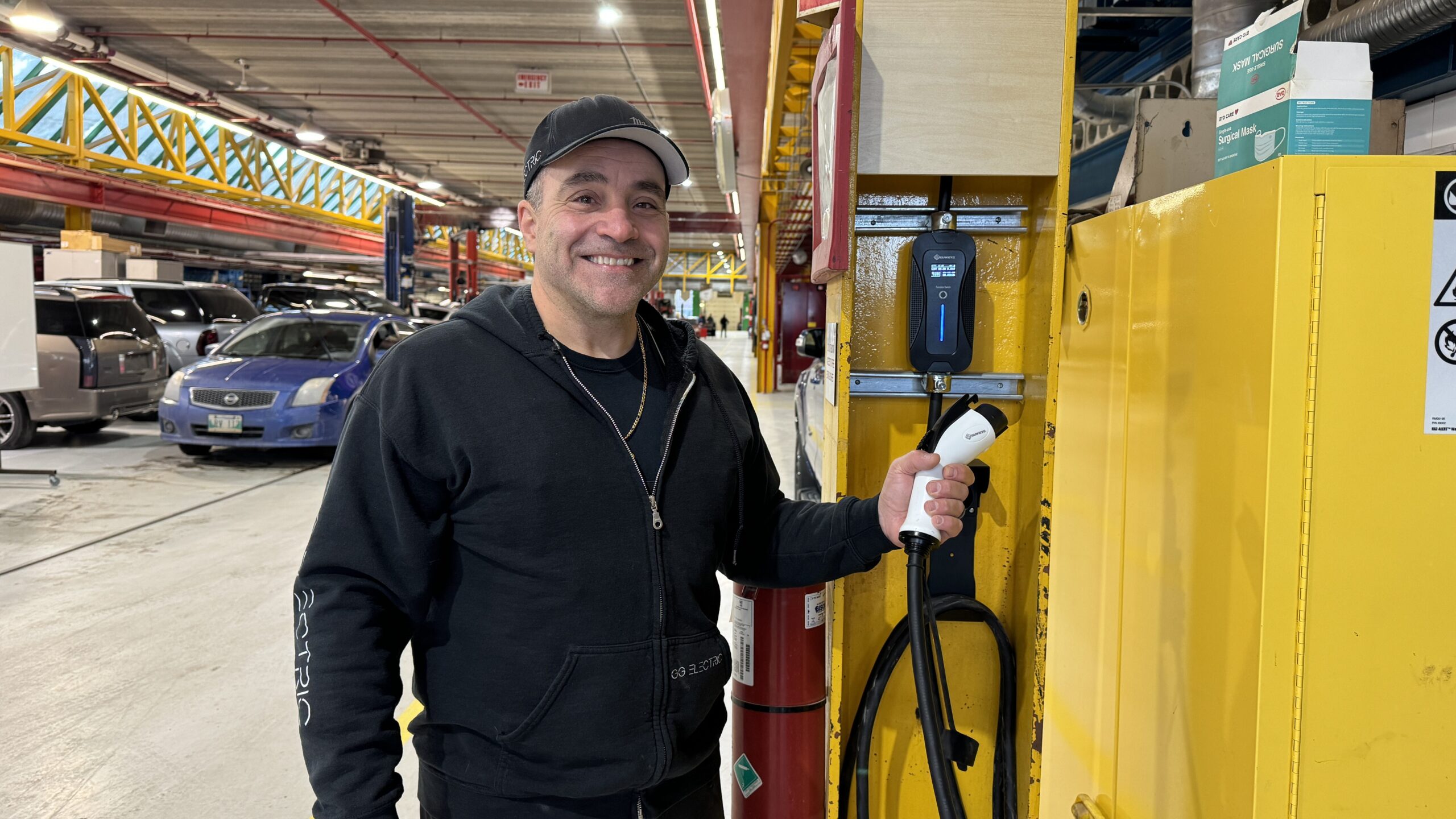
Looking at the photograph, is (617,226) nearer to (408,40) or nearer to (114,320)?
(114,320)

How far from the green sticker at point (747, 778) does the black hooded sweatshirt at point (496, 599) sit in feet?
2.83

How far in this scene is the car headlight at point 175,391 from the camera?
25.2ft

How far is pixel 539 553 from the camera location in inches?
54.6

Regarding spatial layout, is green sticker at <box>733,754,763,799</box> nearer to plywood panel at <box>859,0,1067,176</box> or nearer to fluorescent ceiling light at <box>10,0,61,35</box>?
plywood panel at <box>859,0,1067,176</box>

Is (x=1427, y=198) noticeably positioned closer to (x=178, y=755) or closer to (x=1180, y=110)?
(x=1180, y=110)

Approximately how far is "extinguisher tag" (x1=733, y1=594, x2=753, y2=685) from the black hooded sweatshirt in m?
0.78

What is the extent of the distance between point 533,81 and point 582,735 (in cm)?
1130

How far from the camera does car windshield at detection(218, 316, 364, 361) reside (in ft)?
27.3

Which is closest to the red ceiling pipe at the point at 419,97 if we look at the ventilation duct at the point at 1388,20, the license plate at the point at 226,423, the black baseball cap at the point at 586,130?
the license plate at the point at 226,423

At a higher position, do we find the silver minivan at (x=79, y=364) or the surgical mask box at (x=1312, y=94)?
the surgical mask box at (x=1312, y=94)

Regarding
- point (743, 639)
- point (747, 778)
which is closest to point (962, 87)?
point (743, 639)

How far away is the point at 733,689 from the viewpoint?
2.33 metres

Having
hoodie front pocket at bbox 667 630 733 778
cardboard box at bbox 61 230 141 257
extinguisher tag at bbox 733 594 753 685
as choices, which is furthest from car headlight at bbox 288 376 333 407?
cardboard box at bbox 61 230 141 257

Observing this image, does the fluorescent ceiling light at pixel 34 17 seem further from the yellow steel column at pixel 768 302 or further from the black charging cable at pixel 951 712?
the yellow steel column at pixel 768 302
